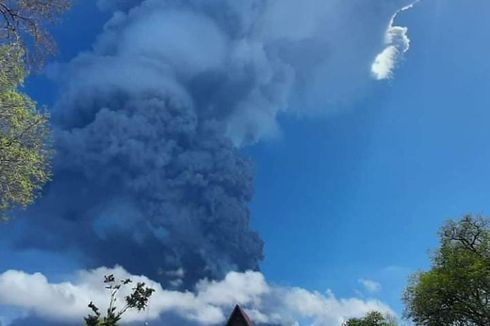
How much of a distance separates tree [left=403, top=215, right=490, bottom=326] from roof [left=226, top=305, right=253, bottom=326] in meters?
19.9

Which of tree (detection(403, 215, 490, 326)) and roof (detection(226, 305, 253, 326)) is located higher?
tree (detection(403, 215, 490, 326))

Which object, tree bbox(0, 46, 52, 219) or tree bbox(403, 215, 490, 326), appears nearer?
tree bbox(0, 46, 52, 219)

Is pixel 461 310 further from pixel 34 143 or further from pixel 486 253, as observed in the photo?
pixel 34 143

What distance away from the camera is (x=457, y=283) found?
4366 centimetres

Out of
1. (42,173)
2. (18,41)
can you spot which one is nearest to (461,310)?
(42,173)

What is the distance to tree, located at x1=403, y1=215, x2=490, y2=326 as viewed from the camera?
42.8 m

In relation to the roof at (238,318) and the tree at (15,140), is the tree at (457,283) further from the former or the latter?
the tree at (15,140)

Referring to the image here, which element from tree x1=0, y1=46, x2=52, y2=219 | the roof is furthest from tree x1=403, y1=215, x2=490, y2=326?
tree x1=0, y1=46, x2=52, y2=219

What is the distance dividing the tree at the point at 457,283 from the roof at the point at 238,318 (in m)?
19.9

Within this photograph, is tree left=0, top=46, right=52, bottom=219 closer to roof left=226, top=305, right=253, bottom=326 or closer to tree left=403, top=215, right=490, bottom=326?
roof left=226, top=305, right=253, bottom=326

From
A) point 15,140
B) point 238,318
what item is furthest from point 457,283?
point 15,140

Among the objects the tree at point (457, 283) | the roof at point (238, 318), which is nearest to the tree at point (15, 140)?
the roof at point (238, 318)

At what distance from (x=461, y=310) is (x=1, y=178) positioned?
138ft

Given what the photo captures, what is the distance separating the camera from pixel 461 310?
43.3 metres
